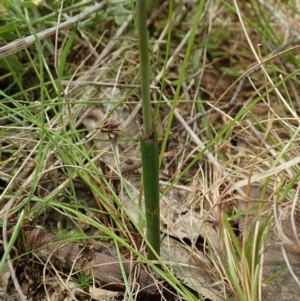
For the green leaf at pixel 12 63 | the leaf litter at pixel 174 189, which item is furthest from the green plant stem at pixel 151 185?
the green leaf at pixel 12 63

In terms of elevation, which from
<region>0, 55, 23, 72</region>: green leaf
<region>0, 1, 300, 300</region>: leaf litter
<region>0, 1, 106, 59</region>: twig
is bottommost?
<region>0, 1, 300, 300</region>: leaf litter

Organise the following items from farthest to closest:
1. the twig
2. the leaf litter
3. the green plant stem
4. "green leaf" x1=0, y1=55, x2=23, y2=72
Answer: "green leaf" x1=0, y1=55, x2=23, y2=72 < the twig < the leaf litter < the green plant stem

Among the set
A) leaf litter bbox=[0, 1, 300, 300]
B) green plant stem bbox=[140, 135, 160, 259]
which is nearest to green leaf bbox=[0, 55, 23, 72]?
leaf litter bbox=[0, 1, 300, 300]

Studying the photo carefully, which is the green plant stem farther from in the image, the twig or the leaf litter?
the twig

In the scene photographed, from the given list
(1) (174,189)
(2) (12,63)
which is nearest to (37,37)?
(2) (12,63)

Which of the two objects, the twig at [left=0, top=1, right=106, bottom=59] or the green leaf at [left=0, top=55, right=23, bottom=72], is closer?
the twig at [left=0, top=1, right=106, bottom=59]

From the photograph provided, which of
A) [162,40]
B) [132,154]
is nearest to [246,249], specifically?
[132,154]

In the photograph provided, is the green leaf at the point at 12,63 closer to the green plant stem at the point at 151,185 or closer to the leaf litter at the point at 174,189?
the leaf litter at the point at 174,189

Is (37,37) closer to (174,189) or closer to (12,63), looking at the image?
(12,63)

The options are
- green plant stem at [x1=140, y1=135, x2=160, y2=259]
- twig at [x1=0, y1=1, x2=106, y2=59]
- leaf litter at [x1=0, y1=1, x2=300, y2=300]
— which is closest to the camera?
green plant stem at [x1=140, y1=135, x2=160, y2=259]
